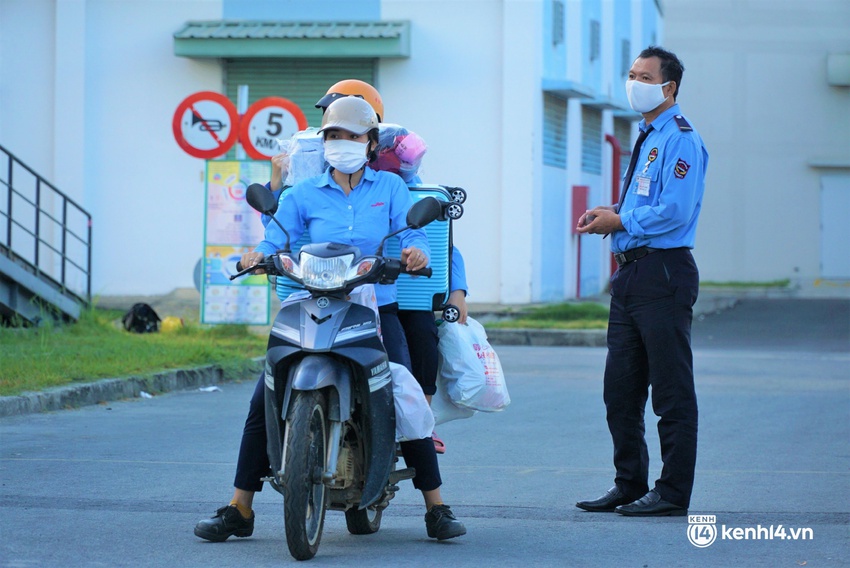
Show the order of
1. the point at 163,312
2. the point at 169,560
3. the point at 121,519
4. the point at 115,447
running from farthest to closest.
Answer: the point at 163,312, the point at 115,447, the point at 121,519, the point at 169,560

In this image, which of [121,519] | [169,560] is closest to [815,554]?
[169,560]

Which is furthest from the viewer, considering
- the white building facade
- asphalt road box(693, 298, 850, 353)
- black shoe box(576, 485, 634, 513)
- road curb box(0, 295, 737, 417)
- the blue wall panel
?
the blue wall panel

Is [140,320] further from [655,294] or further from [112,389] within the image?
[655,294]

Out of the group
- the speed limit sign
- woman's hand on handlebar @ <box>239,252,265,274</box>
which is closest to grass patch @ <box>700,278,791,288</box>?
the speed limit sign

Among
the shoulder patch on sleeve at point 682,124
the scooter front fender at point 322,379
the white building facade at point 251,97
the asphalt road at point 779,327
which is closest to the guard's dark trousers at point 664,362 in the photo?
the shoulder patch on sleeve at point 682,124

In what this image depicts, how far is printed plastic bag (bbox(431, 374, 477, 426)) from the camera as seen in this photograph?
6.22 metres

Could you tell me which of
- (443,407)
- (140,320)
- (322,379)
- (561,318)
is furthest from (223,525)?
(561,318)

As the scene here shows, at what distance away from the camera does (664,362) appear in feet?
20.7

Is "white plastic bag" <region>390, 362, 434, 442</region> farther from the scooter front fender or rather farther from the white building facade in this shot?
the white building facade

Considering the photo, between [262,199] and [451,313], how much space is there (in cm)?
107

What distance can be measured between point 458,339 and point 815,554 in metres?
1.74

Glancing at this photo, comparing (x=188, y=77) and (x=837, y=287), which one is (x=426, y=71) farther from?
(x=837, y=287)

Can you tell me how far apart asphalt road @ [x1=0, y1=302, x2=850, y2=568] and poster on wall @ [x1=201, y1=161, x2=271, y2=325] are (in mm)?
2602

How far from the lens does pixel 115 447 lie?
27.5ft
